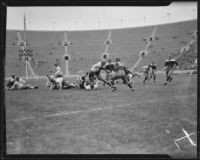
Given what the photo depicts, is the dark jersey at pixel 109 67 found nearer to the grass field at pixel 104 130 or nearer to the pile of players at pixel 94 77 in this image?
the pile of players at pixel 94 77

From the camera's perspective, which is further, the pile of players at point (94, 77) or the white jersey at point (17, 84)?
the white jersey at point (17, 84)

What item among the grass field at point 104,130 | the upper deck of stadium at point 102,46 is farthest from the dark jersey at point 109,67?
the upper deck of stadium at point 102,46

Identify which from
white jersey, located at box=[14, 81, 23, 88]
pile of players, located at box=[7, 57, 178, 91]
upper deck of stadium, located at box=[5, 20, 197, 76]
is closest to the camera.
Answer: pile of players, located at box=[7, 57, 178, 91]

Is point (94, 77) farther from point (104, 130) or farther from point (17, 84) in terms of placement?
point (104, 130)

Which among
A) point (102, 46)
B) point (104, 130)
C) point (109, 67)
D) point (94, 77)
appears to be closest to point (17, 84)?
point (94, 77)

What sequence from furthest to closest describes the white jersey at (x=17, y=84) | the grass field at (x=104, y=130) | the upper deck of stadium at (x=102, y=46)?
the upper deck of stadium at (x=102, y=46) → the white jersey at (x=17, y=84) → the grass field at (x=104, y=130)

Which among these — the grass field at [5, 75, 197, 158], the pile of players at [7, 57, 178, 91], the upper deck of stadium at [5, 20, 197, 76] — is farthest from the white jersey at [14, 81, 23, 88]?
the upper deck of stadium at [5, 20, 197, 76]

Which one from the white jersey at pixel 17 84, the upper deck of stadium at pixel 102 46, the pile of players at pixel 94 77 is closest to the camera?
the pile of players at pixel 94 77

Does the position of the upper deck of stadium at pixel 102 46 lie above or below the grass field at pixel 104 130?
above

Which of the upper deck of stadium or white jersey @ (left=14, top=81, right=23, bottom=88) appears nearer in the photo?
white jersey @ (left=14, top=81, right=23, bottom=88)

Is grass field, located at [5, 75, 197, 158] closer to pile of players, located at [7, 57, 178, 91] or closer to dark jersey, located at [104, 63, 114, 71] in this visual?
pile of players, located at [7, 57, 178, 91]

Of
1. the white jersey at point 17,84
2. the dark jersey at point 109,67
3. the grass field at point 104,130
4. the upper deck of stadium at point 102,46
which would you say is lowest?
the grass field at point 104,130
